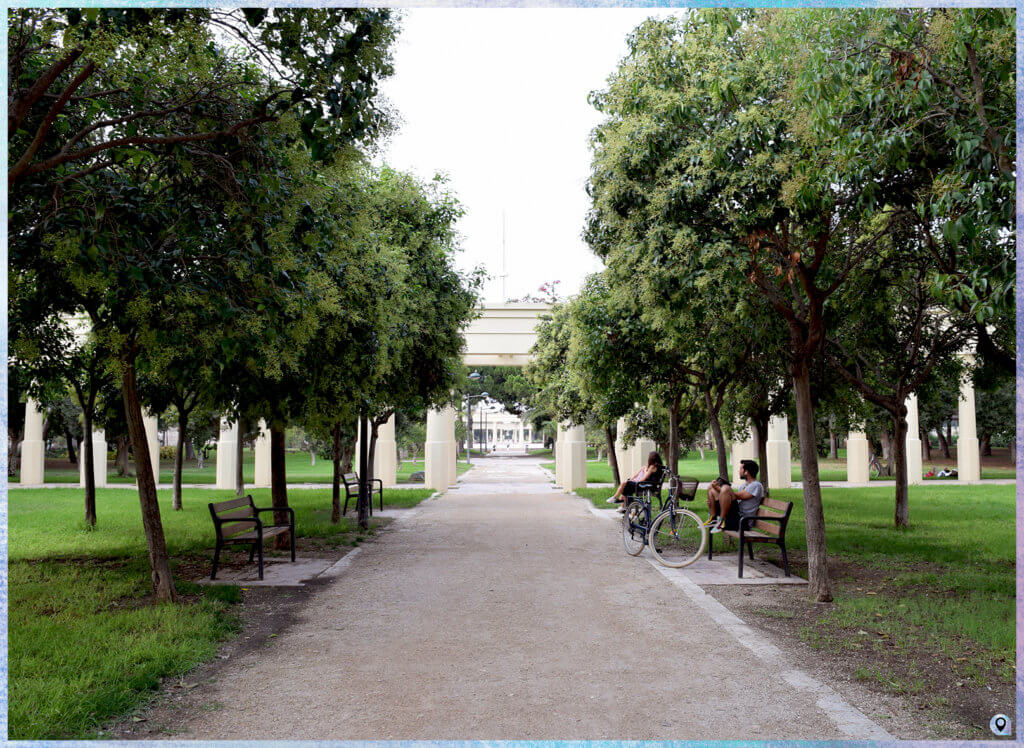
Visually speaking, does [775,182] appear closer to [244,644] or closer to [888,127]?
[888,127]

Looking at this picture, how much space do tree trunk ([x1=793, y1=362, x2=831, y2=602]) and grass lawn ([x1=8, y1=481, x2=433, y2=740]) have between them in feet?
18.5

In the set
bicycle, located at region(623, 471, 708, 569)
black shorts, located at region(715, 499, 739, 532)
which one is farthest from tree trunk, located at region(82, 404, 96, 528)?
black shorts, located at region(715, 499, 739, 532)

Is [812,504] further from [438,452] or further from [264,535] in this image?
[438,452]

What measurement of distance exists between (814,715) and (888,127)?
4.61 m

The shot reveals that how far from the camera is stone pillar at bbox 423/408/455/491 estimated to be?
28.2 metres

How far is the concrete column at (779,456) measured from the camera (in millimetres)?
30188

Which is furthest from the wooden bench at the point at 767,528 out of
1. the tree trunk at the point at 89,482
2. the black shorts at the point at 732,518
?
the tree trunk at the point at 89,482

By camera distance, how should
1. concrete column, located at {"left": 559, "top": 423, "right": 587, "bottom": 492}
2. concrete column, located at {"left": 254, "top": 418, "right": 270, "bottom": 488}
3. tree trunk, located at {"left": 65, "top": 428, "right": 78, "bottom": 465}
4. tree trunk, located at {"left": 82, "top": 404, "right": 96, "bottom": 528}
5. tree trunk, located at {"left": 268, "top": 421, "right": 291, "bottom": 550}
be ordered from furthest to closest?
1. tree trunk, located at {"left": 65, "top": 428, "right": 78, "bottom": 465}
2. concrete column, located at {"left": 254, "top": 418, "right": 270, "bottom": 488}
3. concrete column, located at {"left": 559, "top": 423, "right": 587, "bottom": 492}
4. tree trunk, located at {"left": 82, "top": 404, "right": 96, "bottom": 528}
5. tree trunk, located at {"left": 268, "top": 421, "right": 291, "bottom": 550}

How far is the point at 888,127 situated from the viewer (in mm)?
6445

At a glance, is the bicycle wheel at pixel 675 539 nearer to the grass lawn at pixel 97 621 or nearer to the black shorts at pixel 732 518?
the black shorts at pixel 732 518

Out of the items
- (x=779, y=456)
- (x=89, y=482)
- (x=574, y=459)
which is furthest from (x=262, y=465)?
(x=779, y=456)

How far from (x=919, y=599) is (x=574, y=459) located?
19738 mm

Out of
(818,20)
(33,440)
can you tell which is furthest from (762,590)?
(33,440)

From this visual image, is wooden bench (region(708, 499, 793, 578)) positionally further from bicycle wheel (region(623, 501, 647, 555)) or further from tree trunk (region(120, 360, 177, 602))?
tree trunk (region(120, 360, 177, 602))
